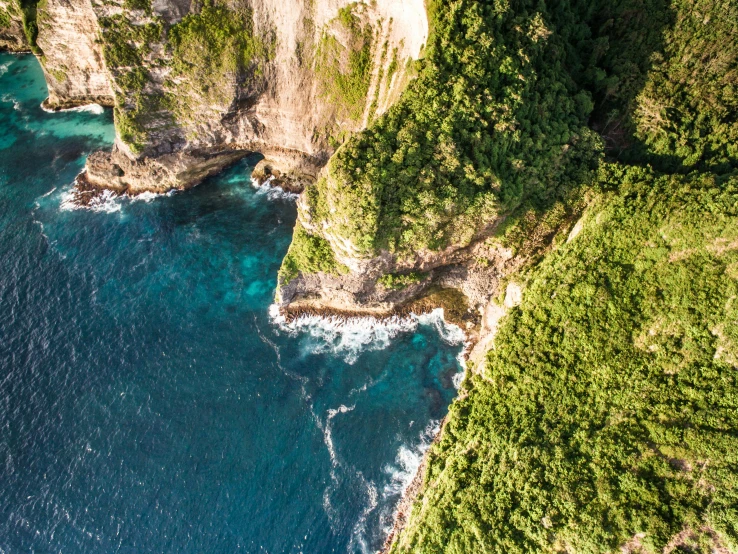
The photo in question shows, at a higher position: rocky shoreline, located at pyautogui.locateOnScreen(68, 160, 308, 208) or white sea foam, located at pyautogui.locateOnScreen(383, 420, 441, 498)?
rocky shoreline, located at pyautogui.locateOnScreen(68, 160, 308, 208)

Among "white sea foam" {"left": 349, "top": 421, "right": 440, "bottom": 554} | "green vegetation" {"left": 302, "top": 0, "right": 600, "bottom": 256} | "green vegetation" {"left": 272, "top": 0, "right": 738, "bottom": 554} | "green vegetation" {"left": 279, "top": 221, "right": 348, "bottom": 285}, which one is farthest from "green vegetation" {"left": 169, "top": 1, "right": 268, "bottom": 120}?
"white sea foam" {"left": 349, "top": 421, "right": 440, "bottom": 554}

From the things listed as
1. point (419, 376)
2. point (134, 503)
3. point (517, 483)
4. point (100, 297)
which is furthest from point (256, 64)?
point (517, 483)

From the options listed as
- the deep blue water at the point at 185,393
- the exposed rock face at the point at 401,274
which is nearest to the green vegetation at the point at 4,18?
the deep blue water at the point at 185,393

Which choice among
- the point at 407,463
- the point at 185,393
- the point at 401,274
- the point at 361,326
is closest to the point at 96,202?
the point at 185,393

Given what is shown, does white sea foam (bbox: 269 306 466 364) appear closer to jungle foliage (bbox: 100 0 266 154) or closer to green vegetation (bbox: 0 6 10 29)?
jungle foliage (bbox: 100 0 266 154)

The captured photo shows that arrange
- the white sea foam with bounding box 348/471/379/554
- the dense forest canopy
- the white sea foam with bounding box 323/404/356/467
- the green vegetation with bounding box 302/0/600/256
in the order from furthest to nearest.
Result: the white sea foam with bounding box 323/404/356/467 → the green vegetation with bounding box 302/0/600/256 → the white sea foam with bounding box 348/471/379/554 → the dense forest canopy

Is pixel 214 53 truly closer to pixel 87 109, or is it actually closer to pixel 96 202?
pixel 96 202

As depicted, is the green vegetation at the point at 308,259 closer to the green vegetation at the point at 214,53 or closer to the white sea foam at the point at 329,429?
the white sea foam at the point at 329,429

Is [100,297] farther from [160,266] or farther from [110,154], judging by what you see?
[110,154]
